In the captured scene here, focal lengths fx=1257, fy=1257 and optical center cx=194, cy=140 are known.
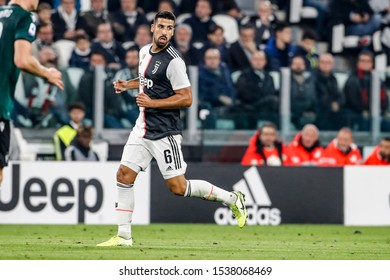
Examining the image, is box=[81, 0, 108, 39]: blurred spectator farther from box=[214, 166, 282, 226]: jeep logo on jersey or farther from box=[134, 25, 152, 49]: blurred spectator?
box=[214, 166, 282, 226]: jeep logo on jersey

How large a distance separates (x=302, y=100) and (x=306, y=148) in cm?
75

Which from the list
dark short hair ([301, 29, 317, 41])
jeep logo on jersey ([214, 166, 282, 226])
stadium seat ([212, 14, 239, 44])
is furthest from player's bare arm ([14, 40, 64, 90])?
dark short hair ([301, 29, 317, 41])

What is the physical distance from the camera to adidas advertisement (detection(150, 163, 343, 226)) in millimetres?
18234

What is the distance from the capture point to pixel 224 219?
1828cm

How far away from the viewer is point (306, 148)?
19266mm

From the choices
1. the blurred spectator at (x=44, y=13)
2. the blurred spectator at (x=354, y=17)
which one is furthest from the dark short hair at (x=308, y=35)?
the blurred spectator at (x=44, y=13)

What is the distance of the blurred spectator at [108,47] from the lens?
19.8m

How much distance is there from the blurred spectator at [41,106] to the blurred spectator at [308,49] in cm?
486

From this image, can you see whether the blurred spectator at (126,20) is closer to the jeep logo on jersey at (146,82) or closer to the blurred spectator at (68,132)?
the blurred spectator at (68,132)

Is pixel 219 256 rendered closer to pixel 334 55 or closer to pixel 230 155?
pixel 230 155

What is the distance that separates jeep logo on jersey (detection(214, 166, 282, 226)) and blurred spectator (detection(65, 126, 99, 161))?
80.4 inches

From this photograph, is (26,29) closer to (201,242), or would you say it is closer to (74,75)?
(201,242)
